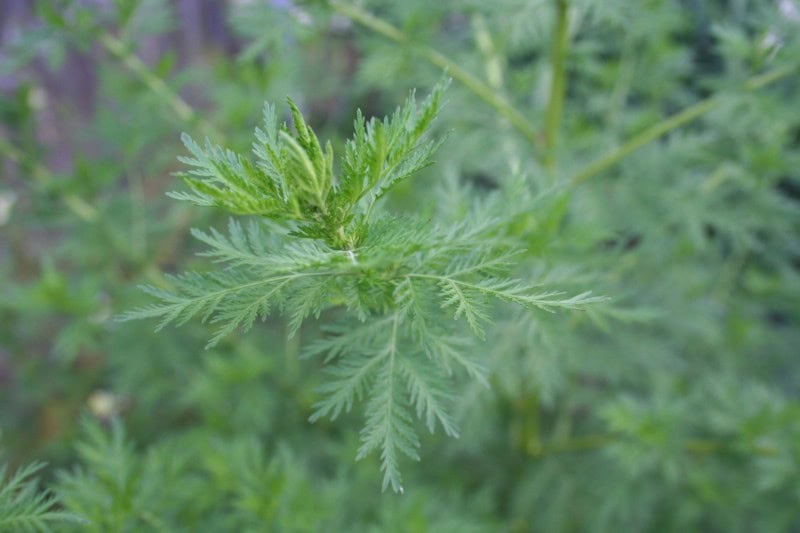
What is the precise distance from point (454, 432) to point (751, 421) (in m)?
0.81

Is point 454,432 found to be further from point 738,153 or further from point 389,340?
point 738,153

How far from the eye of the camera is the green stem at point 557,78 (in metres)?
0.95

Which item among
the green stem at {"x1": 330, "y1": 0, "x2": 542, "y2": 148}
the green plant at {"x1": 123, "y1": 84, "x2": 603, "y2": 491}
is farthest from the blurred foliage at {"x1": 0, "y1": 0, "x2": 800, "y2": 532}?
the green plant at {"x1": 123, "y1": 84, "x2": 603, "y2": 491}

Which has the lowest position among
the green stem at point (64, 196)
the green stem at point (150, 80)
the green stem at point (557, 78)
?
the green stem at point (64, 196)

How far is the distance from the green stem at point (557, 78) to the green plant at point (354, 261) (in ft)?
1.65

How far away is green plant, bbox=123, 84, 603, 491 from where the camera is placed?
493 mm

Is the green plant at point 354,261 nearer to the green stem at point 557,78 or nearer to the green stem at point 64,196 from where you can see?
the green stem at point 557,78

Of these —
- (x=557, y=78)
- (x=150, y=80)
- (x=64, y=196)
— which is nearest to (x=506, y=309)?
(x=557, y=78)

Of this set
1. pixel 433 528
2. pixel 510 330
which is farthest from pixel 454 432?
pixel 510 330

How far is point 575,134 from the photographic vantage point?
1.50 m

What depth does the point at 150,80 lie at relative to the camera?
48.5 inches

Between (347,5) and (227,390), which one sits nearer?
(347,5)

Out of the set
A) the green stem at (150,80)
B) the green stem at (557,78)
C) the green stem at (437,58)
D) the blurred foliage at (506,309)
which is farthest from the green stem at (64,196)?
the green stem at (557,78)

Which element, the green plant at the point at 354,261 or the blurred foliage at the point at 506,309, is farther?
the blurred foliage at the point at 506,309
